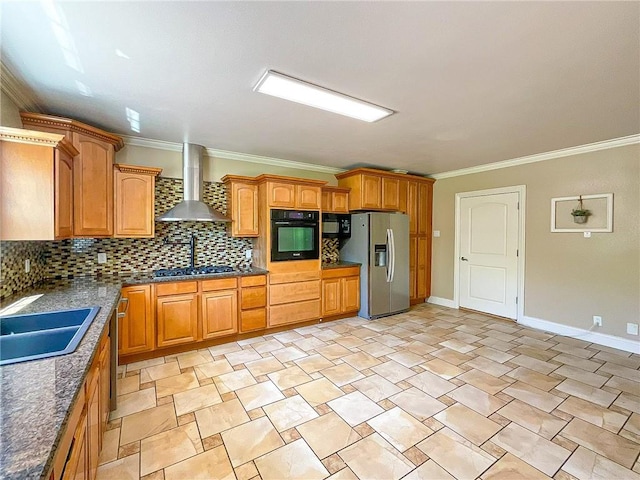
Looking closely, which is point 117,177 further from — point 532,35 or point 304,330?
point 532,35

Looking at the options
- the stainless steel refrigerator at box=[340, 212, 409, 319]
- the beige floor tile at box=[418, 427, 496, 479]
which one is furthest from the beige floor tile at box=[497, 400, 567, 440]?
the stainless steel refrigerator at box=[340, 212, 409, 319]

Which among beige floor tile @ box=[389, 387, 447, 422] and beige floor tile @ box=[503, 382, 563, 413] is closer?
beige floor tile @ box=[389, 387, 447, 422]

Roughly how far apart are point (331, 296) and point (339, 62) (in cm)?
315

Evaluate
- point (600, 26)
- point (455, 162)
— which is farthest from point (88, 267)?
point (455, 162)

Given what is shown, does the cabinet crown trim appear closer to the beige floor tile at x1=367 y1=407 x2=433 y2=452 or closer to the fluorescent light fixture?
the fluorescent light fixture

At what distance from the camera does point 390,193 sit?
4.90 m

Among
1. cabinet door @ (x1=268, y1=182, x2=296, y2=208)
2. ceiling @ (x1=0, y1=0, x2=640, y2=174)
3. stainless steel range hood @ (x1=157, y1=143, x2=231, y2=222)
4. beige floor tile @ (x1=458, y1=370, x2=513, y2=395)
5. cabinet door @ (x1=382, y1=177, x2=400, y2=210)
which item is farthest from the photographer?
cabinet door @ (x1=382, y1=177, x2=400, y2=210)

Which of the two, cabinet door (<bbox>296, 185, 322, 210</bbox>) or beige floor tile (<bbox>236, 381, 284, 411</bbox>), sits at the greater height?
cabinet door (<bbox>296, 185, 322, 210</bbox>)

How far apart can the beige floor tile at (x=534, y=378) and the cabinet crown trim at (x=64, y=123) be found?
4.53 meters

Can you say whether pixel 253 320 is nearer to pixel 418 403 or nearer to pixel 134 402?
pixel 134 402

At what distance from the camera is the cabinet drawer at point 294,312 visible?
3820 millimetres

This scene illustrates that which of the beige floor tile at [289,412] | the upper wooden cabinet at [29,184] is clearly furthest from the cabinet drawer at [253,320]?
the upper wooden cabinet at [29,184]

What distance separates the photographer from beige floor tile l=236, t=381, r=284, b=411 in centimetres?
231

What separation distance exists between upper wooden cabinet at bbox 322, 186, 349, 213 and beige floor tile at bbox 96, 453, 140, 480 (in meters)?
3.53
